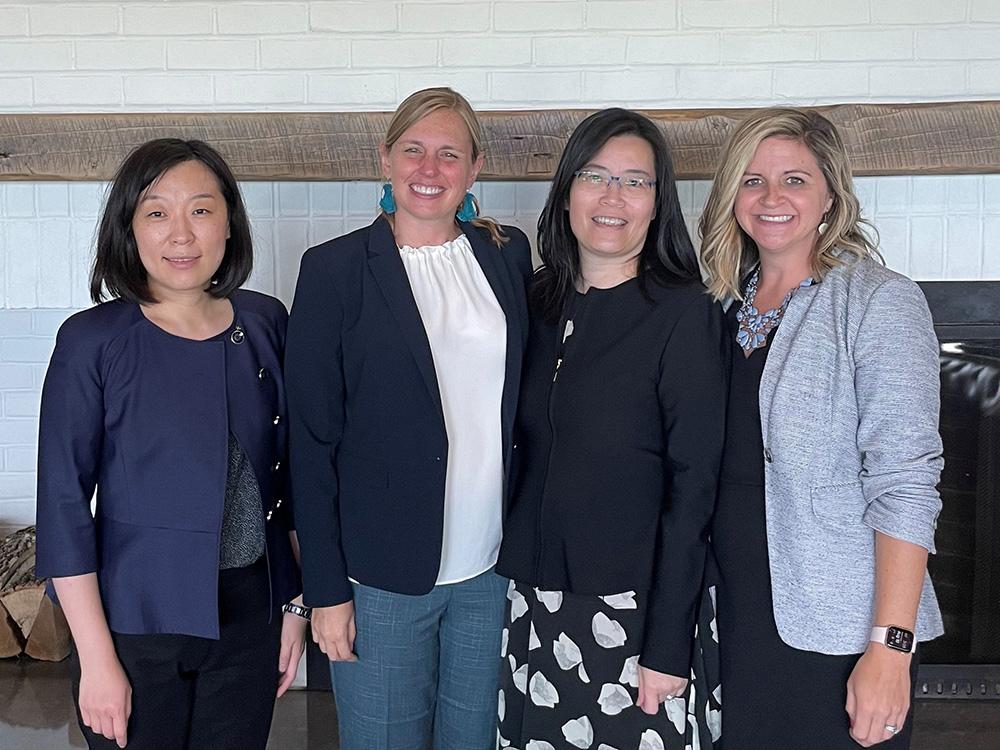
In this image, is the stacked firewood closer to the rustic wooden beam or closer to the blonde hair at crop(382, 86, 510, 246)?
the rustic wooden beam

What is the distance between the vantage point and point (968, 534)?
10.2 ft

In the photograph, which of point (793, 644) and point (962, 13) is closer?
point (793, 644)

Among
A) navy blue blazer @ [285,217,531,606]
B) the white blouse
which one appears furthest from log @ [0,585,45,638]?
the white blouse

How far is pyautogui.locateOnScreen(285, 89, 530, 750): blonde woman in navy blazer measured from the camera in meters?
1.84

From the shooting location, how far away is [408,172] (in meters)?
1.88

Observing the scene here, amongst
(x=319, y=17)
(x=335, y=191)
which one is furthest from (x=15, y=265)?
(x=319, y=17)

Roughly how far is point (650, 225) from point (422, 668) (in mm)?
1005

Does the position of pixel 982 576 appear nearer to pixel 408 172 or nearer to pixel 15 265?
pixel 408 172

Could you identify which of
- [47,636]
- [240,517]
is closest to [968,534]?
[240,517]

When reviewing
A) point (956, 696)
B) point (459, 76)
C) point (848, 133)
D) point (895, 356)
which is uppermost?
point (459, 76)

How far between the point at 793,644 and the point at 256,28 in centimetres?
207

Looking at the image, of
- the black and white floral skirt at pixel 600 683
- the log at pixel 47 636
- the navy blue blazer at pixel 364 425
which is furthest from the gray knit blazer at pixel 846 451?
the log at pixel 47 636

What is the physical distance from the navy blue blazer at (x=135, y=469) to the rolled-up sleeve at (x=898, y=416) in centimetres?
113

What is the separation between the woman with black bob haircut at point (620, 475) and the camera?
69.2 inches
